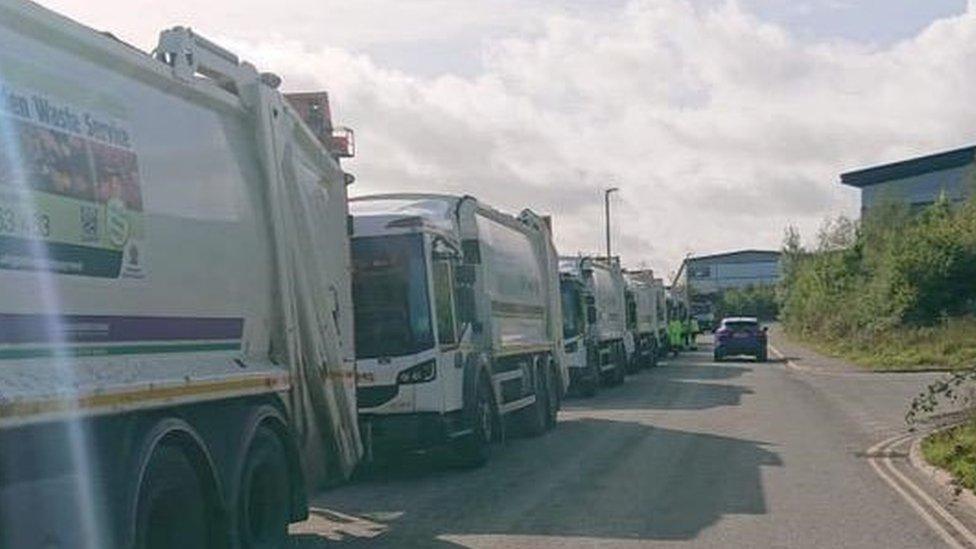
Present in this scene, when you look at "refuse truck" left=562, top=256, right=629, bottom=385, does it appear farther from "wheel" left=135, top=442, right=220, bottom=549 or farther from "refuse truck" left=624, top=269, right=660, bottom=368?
"wheel" left=135, top=442, right=220, bottom=549

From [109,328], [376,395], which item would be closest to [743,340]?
[376,395]

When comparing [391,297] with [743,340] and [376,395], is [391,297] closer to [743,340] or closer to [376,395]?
[376,395]

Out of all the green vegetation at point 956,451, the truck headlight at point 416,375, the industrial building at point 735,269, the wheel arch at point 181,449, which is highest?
the industrial building at point 735,269

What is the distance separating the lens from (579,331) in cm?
2811

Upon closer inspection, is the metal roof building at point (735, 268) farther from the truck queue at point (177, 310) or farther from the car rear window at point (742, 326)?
the truck queue at point (177, 310)

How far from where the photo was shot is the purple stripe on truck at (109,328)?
6.04 meters

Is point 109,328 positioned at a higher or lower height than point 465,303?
lower

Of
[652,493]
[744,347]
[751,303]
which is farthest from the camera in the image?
[751,303]

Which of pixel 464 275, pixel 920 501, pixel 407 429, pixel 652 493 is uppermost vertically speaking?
pixel 464 275

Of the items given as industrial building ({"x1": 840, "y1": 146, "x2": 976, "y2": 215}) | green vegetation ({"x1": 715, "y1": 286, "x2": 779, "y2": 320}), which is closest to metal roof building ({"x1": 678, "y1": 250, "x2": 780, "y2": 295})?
green vegetation ({"x1": 715, "y1": 286, "x2": 779, "y2": 320})

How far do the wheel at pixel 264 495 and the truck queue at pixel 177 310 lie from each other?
0.02 meters

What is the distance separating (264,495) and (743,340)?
1632 inches

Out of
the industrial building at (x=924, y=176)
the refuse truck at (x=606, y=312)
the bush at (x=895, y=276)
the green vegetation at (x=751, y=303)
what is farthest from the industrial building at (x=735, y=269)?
the refuse truck at (x=606, y=312)

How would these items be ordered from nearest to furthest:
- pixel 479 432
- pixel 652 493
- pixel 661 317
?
pixel 652 493 < pixel 479 432 < pixel 661 317
